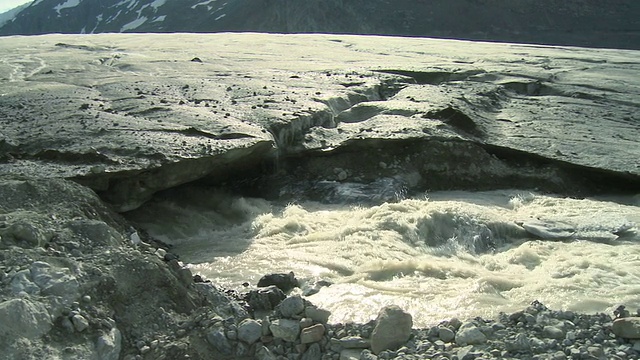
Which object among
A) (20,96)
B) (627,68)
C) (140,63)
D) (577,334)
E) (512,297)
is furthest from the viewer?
(627,68)

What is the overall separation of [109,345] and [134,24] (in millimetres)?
54772

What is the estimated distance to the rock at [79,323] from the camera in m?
4.30

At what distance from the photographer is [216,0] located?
183 ft

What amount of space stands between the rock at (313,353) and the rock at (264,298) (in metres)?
1.00

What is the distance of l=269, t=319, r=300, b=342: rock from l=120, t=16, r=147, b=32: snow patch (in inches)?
2096

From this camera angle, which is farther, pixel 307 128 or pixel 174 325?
pixel 307 128

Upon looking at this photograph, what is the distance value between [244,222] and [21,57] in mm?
8353

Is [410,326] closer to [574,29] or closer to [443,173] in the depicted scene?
[443,173]

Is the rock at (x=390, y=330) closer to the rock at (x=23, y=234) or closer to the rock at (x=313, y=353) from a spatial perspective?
the rock at (x=313, y=353)

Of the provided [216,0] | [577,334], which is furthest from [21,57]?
[216,0]

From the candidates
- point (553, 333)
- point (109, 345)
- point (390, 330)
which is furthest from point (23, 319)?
point (553, 333)

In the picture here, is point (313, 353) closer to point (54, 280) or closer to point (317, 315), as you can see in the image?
point (317, 315)

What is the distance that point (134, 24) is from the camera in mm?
55000

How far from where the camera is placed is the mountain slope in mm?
42969
